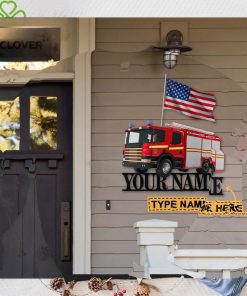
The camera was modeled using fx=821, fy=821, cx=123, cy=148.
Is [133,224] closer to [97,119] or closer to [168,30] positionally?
[97,119]

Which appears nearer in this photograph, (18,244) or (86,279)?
(86,279)

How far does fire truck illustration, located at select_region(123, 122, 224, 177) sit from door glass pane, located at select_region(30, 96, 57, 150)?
2.00ft

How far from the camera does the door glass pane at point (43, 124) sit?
6.17m

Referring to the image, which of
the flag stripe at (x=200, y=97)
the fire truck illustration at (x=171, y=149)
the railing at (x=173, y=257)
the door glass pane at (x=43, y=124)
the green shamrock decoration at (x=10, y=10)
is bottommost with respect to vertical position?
the railing at (x=173, y=257)

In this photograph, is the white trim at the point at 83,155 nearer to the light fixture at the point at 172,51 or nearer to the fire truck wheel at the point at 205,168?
the light fixture at the point at 172,51

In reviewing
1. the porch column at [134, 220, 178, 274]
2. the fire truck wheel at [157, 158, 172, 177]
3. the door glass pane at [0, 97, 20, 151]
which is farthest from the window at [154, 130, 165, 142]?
the door glass pane at [0, 97, 20, 151]

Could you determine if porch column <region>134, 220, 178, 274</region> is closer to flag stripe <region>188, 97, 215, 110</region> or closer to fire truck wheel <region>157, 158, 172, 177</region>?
fire truck wheel <region>157, 158, 172, 177</region>

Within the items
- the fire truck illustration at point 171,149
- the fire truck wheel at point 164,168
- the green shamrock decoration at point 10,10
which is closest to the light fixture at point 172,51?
the fire truck illustration at point 171,149

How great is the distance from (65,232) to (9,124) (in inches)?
37.2

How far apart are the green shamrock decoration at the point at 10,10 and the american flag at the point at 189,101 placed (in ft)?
4.52

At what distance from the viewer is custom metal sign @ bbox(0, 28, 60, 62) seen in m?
6.07

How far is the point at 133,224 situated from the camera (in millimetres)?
6062

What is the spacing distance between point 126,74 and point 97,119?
1.34ft

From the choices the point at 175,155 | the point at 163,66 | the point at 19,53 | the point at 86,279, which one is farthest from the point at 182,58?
the point at 86,279
